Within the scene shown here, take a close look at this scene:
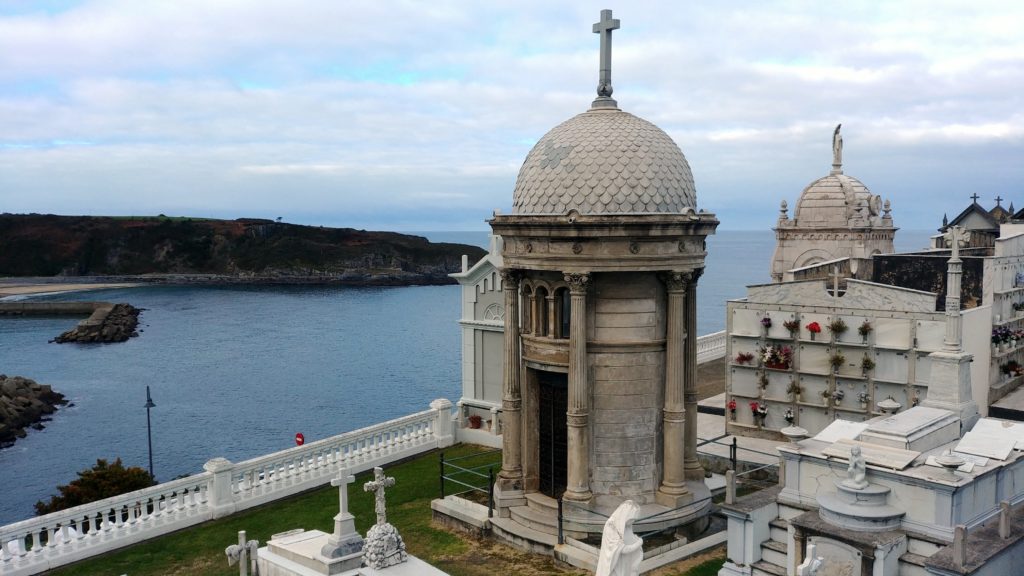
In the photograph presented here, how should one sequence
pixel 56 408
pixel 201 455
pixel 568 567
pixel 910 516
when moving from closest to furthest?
pixel 910 516
pixel 568 567
pixel 201 455
pixel 56 408

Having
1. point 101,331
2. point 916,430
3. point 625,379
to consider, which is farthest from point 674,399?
point 101,331

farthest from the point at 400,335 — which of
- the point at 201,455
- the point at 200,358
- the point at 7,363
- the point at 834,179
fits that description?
the point at 834,179

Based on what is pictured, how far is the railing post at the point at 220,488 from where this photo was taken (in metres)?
18.7

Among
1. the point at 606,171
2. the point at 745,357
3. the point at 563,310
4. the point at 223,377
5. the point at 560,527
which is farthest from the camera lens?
the point at 223,377

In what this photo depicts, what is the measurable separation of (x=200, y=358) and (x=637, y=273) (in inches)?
3189

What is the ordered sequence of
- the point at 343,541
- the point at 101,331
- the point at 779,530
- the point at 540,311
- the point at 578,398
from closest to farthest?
1. the point at 343,541
2. the point at 779,530
3. the point at 578,398
4. the point at 540,311
5. the point at 101,331

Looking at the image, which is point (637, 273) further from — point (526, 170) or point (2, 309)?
point (2, 309)

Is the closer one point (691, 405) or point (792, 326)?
point (691, 405)

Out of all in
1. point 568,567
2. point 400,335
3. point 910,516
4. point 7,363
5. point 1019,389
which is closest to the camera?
point 910,516

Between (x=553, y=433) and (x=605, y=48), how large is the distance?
8.16m

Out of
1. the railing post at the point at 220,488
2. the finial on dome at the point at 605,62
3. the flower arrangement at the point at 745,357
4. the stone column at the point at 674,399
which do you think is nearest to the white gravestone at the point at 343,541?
the stone column at the point at 674,399

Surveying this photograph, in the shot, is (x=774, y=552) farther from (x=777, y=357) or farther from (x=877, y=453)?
(x=777, y=357)

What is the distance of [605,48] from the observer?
16.6m

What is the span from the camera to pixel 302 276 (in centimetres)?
18162
